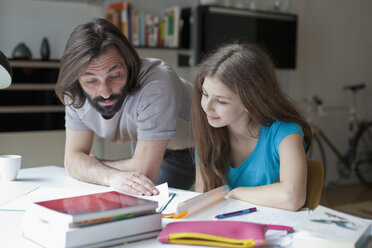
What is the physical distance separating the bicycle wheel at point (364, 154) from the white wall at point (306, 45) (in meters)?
0.18

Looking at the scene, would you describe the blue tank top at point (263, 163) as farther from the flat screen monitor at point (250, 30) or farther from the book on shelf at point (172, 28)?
the book on shelf at point (172, 28)

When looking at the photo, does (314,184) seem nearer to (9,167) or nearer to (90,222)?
(90,222)

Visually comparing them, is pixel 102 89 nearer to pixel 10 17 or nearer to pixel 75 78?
pixel 75 78

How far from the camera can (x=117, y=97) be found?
190cm

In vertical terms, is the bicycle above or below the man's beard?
below

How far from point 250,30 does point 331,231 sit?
3.44 metres

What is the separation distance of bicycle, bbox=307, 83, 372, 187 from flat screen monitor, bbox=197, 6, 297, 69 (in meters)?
0.69

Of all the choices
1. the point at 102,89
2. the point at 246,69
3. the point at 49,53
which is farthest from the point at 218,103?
the point at 49,53

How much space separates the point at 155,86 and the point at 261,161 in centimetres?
51

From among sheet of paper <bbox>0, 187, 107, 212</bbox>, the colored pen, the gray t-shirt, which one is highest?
the gray t-shirt

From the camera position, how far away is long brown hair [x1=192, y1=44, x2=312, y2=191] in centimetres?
167

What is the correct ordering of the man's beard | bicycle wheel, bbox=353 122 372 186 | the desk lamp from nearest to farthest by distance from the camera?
the desk lamp < the man's beard < bicycle wheel, bbox=353 122 372 186

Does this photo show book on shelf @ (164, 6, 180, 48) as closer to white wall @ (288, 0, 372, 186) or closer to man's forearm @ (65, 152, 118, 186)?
white wall @ (288, 0, 372, 186)

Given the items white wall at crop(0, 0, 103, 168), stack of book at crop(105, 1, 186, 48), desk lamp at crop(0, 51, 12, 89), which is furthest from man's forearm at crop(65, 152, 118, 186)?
stack of book at crop(105, 1, 186, 48)
